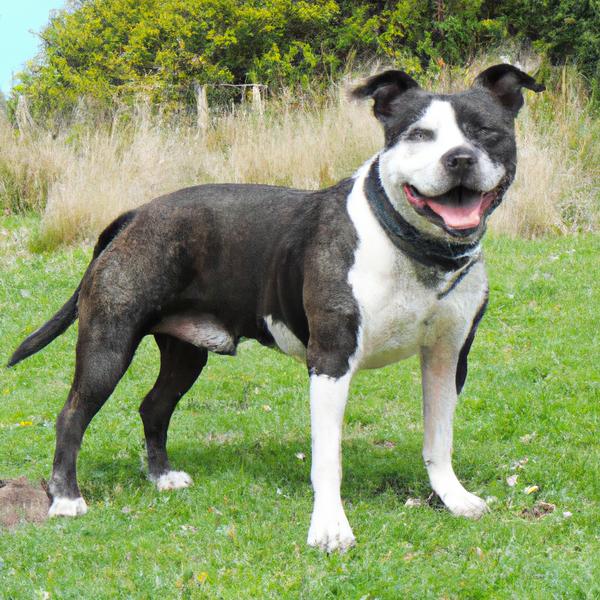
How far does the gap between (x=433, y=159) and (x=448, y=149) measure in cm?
8

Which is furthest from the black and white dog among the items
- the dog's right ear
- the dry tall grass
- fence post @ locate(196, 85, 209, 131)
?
fence post @ locate(196, 85, 209, 131)

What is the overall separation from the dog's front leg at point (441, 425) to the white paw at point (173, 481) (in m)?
1.41

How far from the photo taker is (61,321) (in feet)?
19.0

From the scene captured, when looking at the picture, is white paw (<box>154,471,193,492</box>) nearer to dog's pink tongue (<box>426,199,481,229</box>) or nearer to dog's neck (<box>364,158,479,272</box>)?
dog's neck (<box>364,158,479,272</box>)

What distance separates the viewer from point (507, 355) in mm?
7902

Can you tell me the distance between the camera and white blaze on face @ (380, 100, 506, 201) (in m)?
4.24

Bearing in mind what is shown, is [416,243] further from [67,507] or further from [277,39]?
[277,39]

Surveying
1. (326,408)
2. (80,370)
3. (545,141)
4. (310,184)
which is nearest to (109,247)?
(80,370)

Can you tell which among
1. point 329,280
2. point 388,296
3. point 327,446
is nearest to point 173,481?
point 327,446

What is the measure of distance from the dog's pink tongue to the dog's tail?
196cm

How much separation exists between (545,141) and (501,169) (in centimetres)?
957

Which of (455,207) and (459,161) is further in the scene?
(455,207)

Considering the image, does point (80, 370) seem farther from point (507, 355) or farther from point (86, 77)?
point (86, 77)

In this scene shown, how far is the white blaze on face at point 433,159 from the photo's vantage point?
13.9ft
